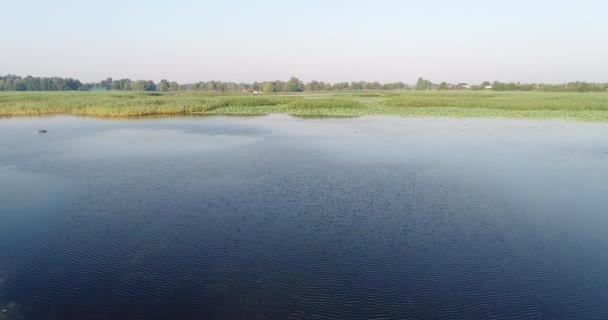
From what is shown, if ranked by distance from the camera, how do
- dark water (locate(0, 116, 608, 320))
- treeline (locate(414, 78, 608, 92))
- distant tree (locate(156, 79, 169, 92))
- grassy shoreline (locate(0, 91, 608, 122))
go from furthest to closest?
distant tree (locate(156, 79, 169, 92))
treeline (locate(414, 78, 608, 92))
grassy shoreline (locate(0, 91, 608, 122))
dark water (locate(0, 116, 608, 320))

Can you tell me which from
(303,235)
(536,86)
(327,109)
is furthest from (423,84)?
(303,235)

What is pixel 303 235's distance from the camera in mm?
8281

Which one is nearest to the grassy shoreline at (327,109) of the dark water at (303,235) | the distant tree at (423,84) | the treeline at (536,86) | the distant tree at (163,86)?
the dark water at (303,235)

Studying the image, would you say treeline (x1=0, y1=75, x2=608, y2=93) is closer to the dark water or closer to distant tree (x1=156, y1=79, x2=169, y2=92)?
distant tree (x1=156, y1=79, x2=169, y2=92)

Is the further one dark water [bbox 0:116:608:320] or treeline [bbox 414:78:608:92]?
treeline [bbox 414:78:608:92]

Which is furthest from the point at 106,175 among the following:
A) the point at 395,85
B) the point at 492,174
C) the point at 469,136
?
the point at 395,85

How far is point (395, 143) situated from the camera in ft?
65.2

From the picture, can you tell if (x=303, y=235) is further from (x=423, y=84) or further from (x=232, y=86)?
(x=423, y=84)

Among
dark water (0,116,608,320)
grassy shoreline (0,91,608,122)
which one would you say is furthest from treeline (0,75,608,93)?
dark water (0,116,608,320)

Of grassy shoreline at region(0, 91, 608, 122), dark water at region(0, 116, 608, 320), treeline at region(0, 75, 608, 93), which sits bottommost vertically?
dark water at region(0, 116, 608, 320)

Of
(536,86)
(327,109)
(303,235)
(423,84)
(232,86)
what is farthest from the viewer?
(423,84)

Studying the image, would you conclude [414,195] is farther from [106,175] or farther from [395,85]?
[395,85]

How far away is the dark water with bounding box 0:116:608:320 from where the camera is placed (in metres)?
6.01

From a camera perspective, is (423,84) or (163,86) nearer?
(163,86)
